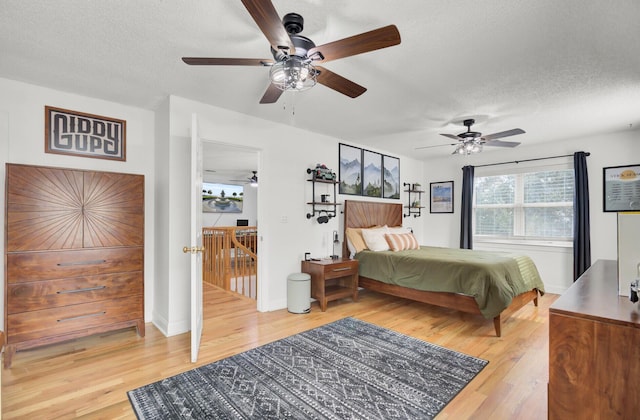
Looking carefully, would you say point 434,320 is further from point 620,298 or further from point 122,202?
point 122,202

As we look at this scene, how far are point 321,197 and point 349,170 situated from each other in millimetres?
802

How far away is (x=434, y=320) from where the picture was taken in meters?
3.56

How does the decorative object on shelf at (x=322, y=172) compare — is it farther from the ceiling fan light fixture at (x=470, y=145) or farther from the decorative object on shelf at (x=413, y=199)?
the decorative object on shelf at (x=413, y=199)

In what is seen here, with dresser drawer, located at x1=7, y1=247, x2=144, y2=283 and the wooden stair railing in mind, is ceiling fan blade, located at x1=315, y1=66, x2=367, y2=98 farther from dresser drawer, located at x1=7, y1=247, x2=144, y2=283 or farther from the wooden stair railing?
the wooden stair railing

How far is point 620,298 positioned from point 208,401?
7.55 ft

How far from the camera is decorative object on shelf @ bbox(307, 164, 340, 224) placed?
426cm

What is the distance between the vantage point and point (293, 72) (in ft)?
5.90

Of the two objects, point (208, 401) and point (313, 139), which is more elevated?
point (313, 139)

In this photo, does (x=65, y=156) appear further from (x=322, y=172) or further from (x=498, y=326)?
(x=498, y=326)

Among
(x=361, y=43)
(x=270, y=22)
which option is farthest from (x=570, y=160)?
(x=270, y=22)

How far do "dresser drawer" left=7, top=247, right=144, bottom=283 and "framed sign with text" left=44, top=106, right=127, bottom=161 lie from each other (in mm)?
993

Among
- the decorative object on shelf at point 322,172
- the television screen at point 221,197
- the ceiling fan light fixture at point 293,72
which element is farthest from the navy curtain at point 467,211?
the television screen at point 221,197

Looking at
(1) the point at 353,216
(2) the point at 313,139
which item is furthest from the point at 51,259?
(1) the point at 353,216

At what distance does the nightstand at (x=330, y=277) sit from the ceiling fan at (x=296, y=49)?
2.42 metres
